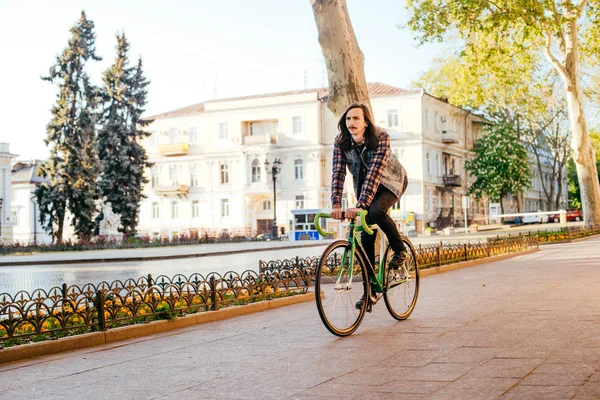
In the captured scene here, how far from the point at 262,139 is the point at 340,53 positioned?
4709 centimetres

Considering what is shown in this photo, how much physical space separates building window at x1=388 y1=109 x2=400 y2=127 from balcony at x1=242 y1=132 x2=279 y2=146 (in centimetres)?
936

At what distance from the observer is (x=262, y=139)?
61.1 meters

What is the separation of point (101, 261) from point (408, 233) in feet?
96.1

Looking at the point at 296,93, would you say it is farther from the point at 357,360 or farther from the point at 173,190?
the point at 357,360

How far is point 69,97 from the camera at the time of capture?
1650 inches

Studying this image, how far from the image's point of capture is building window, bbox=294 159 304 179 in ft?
198

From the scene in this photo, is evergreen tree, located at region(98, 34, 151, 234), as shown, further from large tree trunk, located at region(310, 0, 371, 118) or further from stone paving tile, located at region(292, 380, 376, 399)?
stone paving tile, located at region(292, 380, 376, 399)

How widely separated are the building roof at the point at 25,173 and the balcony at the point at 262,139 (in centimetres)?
2774

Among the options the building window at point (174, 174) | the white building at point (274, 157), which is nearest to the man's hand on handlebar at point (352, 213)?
the white building at point (274, 157)

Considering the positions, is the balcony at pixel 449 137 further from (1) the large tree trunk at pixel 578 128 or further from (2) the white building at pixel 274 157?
(1) the large tree trunk at pixel 578 128

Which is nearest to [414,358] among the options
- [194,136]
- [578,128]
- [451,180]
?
[578,128]

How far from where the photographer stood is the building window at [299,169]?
198 ft

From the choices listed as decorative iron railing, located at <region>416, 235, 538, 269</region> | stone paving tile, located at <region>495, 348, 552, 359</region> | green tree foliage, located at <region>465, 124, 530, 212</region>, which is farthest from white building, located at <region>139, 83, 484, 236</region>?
stone paving tile, located at <region>495, 348, 552, 359</region>

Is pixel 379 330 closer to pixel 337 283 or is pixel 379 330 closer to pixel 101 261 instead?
pixel 337 283
